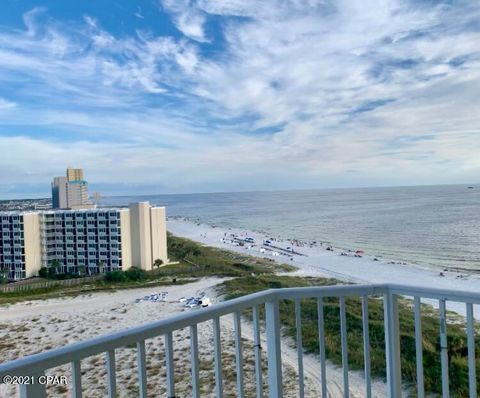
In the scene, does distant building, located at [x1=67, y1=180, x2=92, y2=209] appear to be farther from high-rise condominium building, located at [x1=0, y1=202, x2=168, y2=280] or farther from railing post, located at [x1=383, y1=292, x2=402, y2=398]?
railing post, located at [x1=383, y1=292, x2=402, y2=398]

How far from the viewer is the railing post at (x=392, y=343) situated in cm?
175

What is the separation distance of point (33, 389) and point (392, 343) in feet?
4.63

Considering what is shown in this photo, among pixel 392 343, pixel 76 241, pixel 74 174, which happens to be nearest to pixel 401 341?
pixel 392 343

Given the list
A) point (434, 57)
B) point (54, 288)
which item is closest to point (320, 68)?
point (434, 57)

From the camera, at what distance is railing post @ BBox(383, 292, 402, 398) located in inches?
68.7

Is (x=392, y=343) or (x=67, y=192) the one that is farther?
(x=67, y=192)

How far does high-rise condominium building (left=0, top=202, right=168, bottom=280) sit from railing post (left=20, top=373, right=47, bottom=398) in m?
21.5

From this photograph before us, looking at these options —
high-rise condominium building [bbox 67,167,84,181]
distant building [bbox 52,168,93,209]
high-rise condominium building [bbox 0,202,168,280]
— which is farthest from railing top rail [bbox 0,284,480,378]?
high-rise condominium building [bbox 67,167,84,181]

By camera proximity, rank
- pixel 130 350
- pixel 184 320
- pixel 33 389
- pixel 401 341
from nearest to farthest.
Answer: pixel 33 389 < pixel 184 320 < pixel 130 350 < pixel 401 341

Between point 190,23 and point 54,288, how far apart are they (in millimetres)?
14581

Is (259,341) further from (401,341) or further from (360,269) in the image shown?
(360,269)

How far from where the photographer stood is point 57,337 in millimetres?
9797

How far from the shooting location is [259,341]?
60.8 inches

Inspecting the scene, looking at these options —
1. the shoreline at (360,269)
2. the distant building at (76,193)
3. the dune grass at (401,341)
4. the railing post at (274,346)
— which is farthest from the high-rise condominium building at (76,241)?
the distant building at (76,193)
